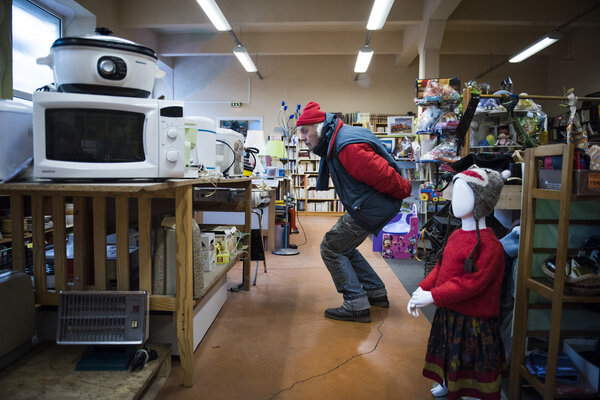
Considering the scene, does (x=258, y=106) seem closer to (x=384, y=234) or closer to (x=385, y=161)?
(x=384, y=234)

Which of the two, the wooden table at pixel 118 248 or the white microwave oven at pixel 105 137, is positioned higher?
the white microwave oven at pixel 105 137

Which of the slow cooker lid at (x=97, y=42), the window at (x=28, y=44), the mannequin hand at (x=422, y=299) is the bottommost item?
the mannequin hand at (x=422, y=299)

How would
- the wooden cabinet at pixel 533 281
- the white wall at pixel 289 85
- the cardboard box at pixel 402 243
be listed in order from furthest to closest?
the white wall at pixel 289 85 < the cardboard box at pixel 402 243 < the wooden cabinet at pixel 533 281

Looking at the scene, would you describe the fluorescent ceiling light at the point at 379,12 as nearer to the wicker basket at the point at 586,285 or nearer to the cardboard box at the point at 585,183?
the cardboard box at the point at 585,183

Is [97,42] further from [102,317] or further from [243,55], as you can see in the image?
[243,55]

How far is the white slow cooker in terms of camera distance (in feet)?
4.38

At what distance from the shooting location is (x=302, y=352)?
1981mm

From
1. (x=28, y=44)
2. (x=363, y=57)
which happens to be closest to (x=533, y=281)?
(x=28, y=44)

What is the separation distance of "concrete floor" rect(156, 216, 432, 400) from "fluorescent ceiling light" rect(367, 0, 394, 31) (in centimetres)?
385

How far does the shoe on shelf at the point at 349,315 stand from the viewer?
94.7 inches

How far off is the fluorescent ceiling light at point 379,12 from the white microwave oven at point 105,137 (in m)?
4.46

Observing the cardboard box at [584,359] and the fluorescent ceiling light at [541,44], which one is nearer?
the cardboard box at [584,359]

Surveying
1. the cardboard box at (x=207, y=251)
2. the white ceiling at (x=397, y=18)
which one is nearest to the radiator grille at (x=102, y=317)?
the cardboard box at (x=207, y=251)

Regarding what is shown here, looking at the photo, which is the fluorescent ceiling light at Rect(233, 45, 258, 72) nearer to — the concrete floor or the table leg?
the concrete floor
